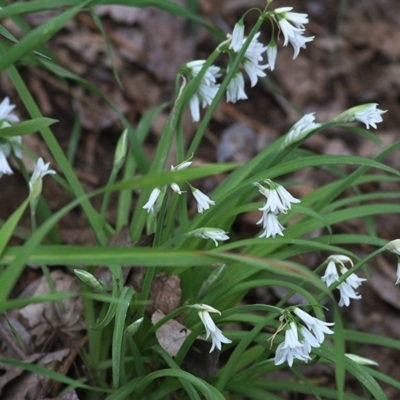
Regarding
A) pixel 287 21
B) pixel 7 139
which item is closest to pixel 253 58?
pixel 287 21

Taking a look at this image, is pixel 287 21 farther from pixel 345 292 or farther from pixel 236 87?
pixel 345 292

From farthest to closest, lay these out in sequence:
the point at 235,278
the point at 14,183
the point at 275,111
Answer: the point at 275,111
the point at 14,183
the point at 235,278

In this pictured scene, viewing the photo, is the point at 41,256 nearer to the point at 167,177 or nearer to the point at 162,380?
the point at 167,177

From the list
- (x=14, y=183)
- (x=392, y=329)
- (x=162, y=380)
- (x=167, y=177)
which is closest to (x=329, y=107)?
(x=392, y=329)

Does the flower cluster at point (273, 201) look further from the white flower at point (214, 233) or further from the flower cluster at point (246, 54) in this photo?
the flower cluster at point (246, 54)

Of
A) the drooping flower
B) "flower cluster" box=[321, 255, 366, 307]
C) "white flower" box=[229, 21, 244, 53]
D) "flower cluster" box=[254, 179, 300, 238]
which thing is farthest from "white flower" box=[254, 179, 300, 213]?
"white flower" box=[229, 21, 244, 53]

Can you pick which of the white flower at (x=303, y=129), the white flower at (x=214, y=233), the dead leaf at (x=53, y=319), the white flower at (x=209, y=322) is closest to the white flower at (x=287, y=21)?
the white flower at (x=303, y=129)
